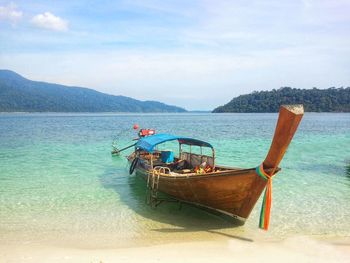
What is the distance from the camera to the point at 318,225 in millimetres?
10602

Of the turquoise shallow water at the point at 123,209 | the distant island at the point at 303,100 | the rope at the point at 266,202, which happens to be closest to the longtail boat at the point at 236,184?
the rope at the point at 266,202

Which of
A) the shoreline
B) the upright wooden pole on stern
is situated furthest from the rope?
the shoreline

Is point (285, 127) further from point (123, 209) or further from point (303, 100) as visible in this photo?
point (303, 100)

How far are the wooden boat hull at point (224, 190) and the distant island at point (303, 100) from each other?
138 meters

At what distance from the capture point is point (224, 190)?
9773 mm

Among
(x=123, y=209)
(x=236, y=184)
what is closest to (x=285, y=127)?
(x=236, y=184)

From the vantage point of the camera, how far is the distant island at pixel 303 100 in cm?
14612

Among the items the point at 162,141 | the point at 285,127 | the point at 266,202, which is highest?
the point at 285,127

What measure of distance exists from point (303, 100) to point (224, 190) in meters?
144

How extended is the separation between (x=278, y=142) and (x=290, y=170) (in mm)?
12212

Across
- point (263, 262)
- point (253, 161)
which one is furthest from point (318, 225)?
point (253, 161)

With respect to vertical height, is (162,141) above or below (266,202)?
above

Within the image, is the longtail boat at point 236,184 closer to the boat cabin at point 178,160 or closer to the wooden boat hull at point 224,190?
the wooden boat hull at point 224,190

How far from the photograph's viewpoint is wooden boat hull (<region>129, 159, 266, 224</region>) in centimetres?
923
